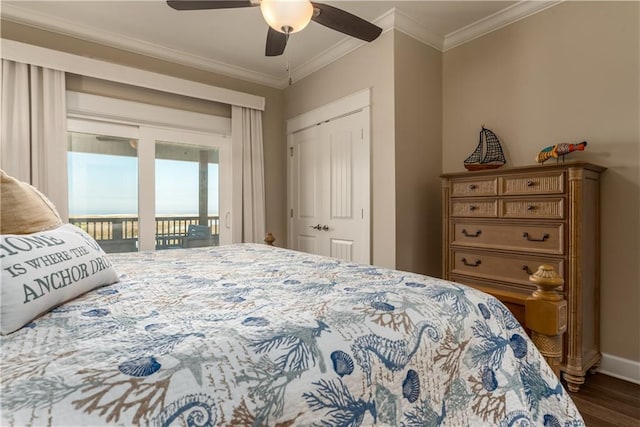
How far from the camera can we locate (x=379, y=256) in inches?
118

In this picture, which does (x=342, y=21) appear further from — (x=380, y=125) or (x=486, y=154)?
(x=486, y=154)

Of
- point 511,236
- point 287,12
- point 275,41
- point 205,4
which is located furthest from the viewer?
point 511,236

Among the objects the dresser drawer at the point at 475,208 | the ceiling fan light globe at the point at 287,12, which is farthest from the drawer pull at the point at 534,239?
the ceiling fan light globe at the point at 287,12

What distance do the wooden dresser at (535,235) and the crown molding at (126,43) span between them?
2.59 metres

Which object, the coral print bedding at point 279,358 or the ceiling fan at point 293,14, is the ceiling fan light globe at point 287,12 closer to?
the ceiling fan at point 293,14

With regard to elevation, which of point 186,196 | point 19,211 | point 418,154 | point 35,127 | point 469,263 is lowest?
point 469,263

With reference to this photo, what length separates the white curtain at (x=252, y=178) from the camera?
12.5 feet

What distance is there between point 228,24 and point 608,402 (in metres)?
3.77

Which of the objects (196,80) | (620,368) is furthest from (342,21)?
(620,368)

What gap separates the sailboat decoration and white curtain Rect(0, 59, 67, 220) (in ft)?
11.1

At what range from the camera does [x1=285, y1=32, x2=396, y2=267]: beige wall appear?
2875mm

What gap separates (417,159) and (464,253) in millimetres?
933

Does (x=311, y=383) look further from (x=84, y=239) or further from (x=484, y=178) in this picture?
(x=484, y=178)

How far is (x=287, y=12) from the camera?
1659mm
